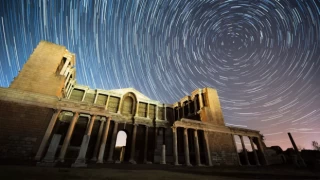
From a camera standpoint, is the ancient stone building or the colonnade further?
the ancient stone building

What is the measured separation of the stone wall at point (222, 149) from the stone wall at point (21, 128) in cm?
1877

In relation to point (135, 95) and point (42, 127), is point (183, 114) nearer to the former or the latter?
point (135, 95)

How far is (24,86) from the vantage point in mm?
13812

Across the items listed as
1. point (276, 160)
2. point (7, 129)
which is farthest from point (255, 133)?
point (7, 129)

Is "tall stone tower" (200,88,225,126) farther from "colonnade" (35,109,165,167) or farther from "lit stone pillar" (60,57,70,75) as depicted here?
"lit stone pillar" (60,57,70,75)

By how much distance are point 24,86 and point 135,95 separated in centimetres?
1428

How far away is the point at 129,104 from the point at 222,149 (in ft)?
52.1

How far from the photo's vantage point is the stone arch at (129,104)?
23.4 m

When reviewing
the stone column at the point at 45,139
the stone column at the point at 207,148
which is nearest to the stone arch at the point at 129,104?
the stone column at the point at 45,139

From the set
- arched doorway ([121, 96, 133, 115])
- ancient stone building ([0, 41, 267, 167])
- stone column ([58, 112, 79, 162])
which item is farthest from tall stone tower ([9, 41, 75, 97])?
arched doorway ([121, 96, 133, 115])

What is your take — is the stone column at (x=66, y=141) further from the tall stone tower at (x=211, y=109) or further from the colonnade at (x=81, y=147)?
the tall stone tower at (x=211, y=109)

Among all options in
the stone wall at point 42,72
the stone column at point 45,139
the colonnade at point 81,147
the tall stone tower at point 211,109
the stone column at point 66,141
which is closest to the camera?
the colonnade at point 81,147

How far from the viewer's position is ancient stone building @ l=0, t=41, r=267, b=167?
1170 cm

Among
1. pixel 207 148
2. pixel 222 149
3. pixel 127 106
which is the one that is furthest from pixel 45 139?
pixel 222 149
